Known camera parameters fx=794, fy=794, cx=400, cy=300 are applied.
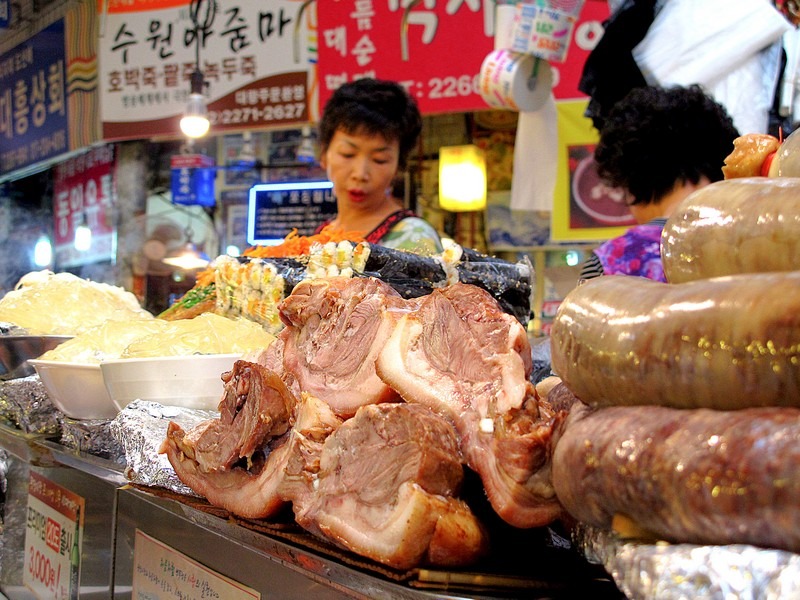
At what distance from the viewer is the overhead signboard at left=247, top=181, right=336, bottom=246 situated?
877 cm

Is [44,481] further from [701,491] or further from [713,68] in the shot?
[713,68]

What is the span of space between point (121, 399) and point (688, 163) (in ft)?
7.58

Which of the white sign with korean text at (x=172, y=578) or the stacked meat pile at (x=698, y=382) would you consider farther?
the white sign with korean text at (x=172, y=578)

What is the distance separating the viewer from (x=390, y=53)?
18.7ft

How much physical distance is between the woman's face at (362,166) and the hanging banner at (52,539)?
189 cm

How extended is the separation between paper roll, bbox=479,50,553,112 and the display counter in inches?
130

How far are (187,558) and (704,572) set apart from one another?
1.08 metres

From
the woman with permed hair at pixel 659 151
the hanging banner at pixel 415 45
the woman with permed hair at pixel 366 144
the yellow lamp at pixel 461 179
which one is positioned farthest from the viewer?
the yellow lamp at pixel 461 179

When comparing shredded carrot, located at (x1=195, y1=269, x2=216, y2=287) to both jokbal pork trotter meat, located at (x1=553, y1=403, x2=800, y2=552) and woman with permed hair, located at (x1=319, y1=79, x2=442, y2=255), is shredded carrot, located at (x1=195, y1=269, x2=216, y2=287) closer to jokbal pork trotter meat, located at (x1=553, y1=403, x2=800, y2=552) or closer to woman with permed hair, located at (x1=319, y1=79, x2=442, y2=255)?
woman with permed hair, located at (x1=319, y1=79, x2=442, y2=255)

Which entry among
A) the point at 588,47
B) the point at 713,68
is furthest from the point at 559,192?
the point at 713,68

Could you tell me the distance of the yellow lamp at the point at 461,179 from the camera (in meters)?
7.80

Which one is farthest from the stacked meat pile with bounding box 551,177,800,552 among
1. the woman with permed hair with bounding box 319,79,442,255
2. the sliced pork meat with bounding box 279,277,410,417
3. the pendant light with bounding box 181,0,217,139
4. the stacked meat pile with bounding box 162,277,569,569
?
the pendant light with bounding box 181,0,217,139

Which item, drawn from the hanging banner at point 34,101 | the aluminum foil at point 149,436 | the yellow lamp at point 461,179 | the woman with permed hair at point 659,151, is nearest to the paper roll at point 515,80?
the woman with permed hair at point 659,151

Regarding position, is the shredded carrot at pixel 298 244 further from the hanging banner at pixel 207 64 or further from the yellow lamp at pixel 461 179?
the yellow lamp at pixel 461 179
